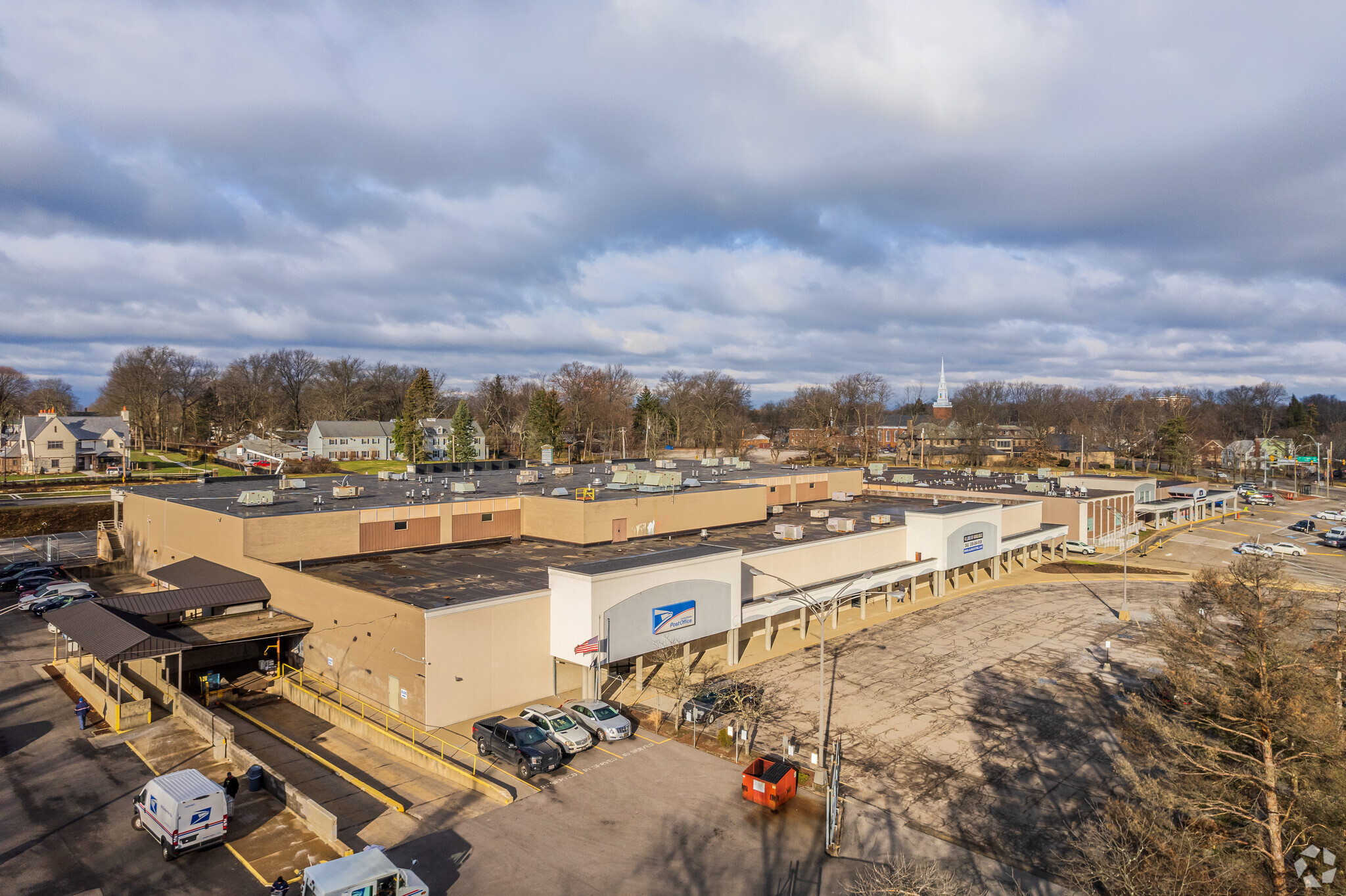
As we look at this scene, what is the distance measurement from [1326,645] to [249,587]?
1619 inches

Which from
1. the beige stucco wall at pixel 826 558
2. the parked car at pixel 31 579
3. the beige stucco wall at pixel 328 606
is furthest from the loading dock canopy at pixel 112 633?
the beige stucco wall at pixel 826 558

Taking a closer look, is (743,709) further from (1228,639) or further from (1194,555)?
(1194,555)

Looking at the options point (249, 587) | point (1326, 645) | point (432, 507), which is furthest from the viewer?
point (432, 507)

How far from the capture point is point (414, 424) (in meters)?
102

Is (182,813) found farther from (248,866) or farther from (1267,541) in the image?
(1267,541)

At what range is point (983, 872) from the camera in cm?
1827

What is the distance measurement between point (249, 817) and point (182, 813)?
292 cm

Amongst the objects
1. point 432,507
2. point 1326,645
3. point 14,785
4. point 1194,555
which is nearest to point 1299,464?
point 1194,555

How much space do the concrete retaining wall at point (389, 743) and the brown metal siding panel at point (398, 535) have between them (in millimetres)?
8791

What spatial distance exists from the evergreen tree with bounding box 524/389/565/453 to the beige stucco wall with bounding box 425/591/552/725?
251ft

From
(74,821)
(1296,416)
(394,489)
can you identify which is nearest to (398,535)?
(394,489)

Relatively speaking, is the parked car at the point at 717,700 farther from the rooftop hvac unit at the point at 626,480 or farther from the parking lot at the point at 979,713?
the rooftop hvac unit at the point at 626,480

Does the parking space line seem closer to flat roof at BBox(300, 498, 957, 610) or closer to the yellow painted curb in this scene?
the yellow painted curb

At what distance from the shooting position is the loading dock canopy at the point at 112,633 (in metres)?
25.8
